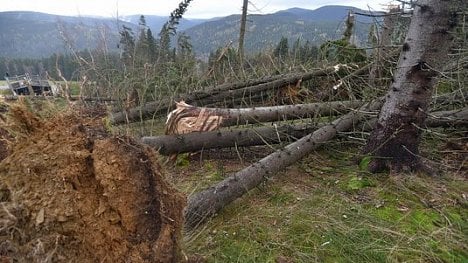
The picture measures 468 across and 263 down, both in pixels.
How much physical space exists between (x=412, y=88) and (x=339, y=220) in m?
1.51

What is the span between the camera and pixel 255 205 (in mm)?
3082

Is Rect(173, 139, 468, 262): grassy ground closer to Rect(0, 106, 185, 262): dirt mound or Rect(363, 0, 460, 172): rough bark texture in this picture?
Rect(363, 0, 460, 172): rough bark texture

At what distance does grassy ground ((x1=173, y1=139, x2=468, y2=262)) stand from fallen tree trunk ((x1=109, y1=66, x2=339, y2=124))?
227 centimetres

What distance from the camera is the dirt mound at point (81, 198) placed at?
5.00 feet

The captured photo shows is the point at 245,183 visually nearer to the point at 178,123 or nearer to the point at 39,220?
the point at 178,123

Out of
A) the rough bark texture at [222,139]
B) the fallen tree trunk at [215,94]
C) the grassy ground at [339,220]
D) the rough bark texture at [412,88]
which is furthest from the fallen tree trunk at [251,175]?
the fallen tree trunk at [215,94]

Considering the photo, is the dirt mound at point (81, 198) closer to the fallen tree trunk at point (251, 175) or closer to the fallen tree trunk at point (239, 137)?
the fallen tree trunk at point (251, 175)

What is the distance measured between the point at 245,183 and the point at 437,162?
2.37 metres

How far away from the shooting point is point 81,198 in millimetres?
1647

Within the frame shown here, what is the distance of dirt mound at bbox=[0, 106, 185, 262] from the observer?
5.00ft

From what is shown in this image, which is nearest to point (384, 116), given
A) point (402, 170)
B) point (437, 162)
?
point (402, 170)

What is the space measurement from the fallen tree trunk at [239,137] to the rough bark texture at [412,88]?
2.25 feet

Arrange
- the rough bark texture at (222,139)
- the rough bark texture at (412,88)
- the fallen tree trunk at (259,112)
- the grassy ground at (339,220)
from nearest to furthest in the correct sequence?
the grassy ground at (339,220), the rough bark texture at (412,88), the rough bark texture at (222,139), the fallen tree trunk at (259,112)

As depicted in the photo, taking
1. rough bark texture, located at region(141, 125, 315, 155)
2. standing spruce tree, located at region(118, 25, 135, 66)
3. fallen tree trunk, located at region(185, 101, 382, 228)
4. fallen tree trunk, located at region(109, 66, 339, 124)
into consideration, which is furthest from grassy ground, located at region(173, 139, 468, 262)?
standing spruce tree, located at region(118, 25, 135, 66)
